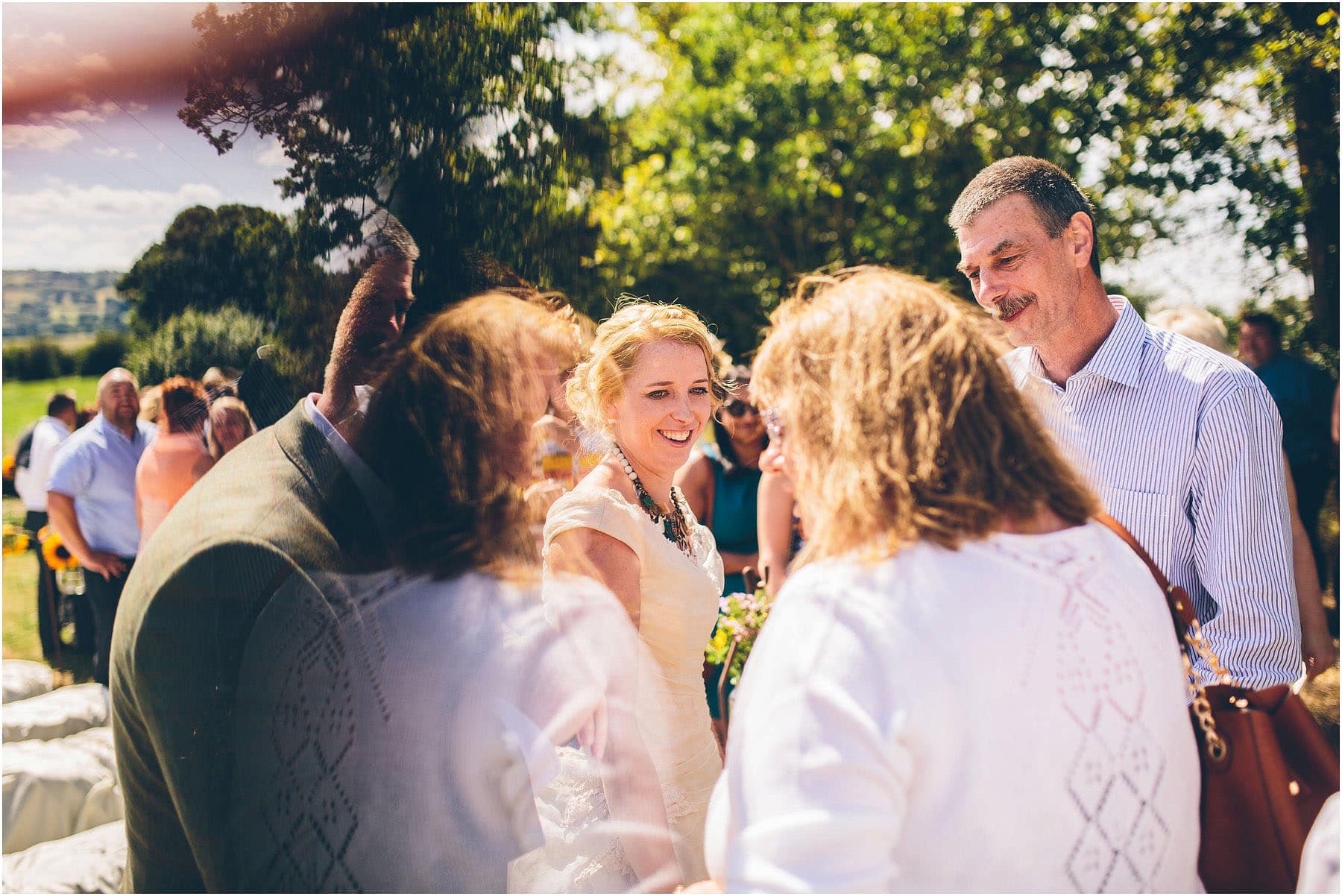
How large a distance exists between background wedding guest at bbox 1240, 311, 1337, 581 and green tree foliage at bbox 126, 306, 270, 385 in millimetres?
5387

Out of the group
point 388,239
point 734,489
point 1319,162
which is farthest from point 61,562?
point 1319,162

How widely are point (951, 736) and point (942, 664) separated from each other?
0.07m

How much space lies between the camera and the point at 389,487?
1392 mm

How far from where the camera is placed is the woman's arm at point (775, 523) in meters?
3.55

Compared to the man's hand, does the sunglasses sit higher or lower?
higher

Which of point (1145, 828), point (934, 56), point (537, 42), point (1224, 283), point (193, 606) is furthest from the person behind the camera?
point (934, 56)

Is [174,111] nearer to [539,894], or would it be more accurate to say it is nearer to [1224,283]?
[539,894]

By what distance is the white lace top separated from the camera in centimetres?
93

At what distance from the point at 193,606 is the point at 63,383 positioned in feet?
1.57

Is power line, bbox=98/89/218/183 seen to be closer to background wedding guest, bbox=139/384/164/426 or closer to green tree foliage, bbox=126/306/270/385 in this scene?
green tree foliage, bbox=126/306/270/385

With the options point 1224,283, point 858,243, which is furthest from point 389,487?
Result: point 858,243

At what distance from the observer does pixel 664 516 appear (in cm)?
224

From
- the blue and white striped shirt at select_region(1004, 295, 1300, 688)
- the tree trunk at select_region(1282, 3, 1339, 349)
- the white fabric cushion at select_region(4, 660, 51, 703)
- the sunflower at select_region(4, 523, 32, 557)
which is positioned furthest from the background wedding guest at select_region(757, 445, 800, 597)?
the sunflower at select_region(4, 523, 32, 557)

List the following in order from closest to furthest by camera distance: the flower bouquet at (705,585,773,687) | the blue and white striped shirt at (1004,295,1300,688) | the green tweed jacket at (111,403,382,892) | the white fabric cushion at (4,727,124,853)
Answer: the green tweed jacket at (111,403,382,892)
the blue and white striped shirt at (1004,295,1300,688)
the flower bouquet at (705,585,773,687)
the white fabric cushion at (4,727,124,853)
